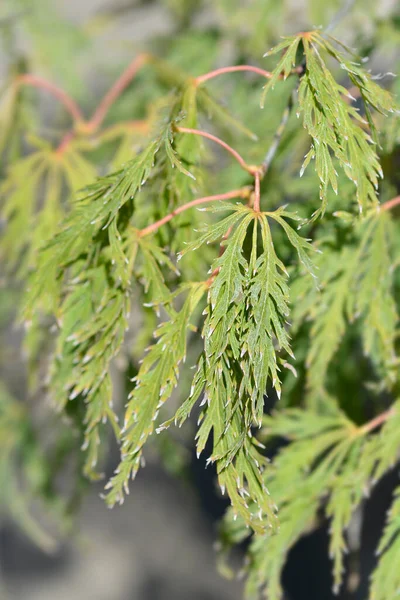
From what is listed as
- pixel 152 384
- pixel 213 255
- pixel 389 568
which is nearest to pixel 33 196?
pixel 213 255

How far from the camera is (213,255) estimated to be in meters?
0.76

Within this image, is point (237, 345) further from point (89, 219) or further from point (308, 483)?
point (308, 483)

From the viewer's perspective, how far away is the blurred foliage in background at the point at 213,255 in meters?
0.64

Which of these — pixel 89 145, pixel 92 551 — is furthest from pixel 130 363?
pixel 92 551

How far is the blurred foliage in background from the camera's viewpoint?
64cm

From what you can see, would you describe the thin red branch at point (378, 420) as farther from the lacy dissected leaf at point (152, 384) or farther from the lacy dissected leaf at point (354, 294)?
the lacy dissected leaf at point (152, 384)

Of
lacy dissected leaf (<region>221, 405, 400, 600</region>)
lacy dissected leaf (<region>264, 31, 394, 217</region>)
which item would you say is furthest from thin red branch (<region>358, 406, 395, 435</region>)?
lacy dissected leaf (<region>264, 31, 394, 217</region>)

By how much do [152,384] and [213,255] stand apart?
268 mm

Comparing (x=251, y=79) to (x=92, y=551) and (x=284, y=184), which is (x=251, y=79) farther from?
(x=92, y=551)

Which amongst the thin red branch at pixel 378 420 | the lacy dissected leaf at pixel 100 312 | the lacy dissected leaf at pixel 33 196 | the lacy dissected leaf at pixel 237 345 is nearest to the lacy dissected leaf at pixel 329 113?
the lacy dissected leaf at pixel 237 345

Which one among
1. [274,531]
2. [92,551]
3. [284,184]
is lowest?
[92,551]

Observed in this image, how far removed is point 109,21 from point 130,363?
3.14 ft

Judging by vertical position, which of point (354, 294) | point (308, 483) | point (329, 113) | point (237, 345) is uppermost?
point (329, 113)

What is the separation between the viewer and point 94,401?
598 mm
